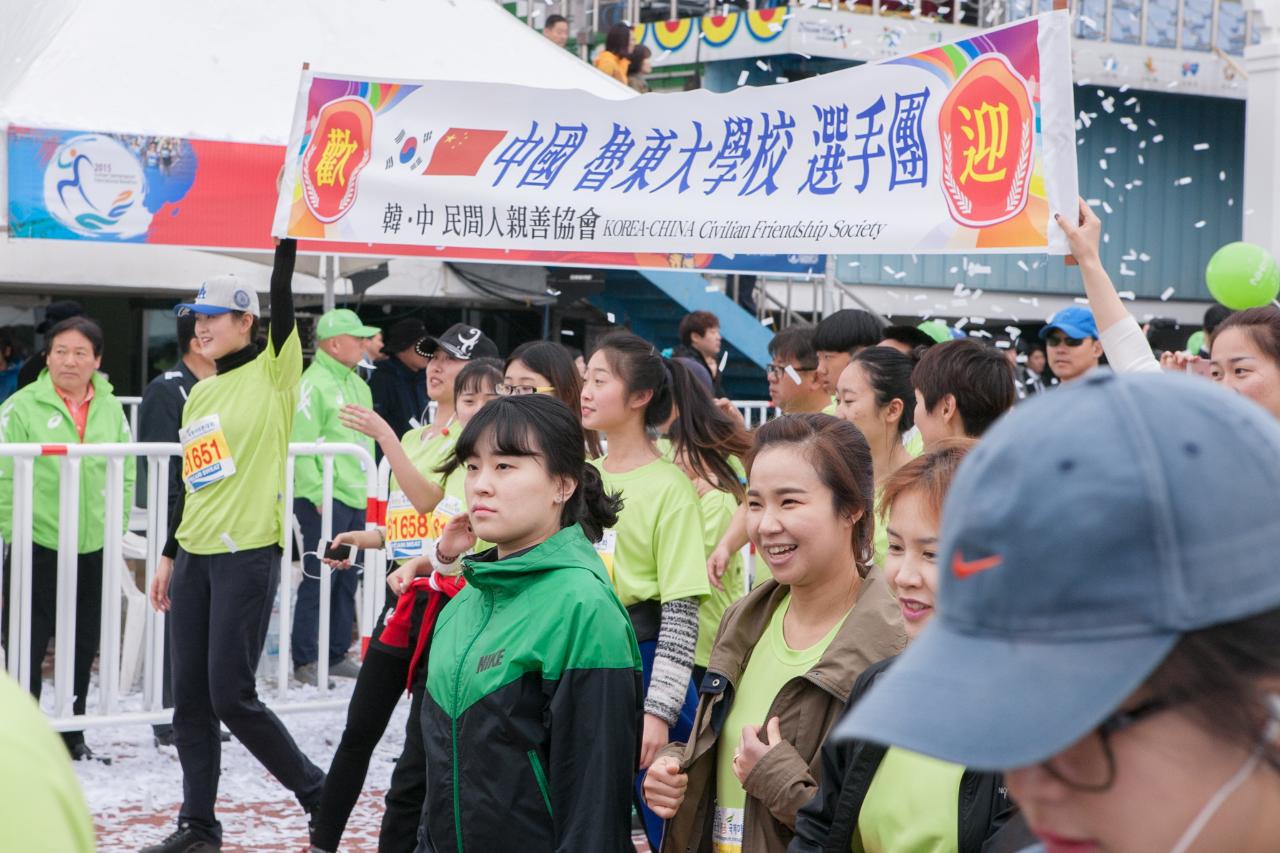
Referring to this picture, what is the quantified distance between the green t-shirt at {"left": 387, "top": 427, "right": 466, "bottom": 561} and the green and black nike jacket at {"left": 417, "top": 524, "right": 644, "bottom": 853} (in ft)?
5.32

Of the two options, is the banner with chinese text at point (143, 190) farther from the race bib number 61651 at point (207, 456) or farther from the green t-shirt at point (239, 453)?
the race bib number 61651 at point (207, 456)

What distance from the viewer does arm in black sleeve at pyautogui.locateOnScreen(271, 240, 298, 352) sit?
515cm

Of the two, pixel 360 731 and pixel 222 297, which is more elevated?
pixel 222 297

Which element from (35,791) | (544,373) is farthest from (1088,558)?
(544,373)

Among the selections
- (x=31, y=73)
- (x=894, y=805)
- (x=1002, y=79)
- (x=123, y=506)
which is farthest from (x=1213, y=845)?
(x=31, y=73)

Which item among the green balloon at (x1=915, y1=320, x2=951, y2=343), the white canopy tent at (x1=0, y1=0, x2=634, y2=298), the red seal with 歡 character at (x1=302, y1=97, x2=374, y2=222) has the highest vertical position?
the white canopy tent at (x1=0, y1=0, x2=634, y2=298)

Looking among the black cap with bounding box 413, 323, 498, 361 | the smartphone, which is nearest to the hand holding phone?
the smartphone

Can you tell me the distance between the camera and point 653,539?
14.0ft

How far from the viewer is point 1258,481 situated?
908mm

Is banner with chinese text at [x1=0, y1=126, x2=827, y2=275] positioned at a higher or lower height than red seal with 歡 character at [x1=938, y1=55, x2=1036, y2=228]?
higher

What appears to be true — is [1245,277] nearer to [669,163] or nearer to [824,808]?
[669,163]

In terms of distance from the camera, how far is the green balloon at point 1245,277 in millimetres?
7086

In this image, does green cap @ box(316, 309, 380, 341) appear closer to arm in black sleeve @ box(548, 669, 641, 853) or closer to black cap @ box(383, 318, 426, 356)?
black cap @ box(383, 318, 426, 356)

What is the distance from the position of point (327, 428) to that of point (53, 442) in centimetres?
165
